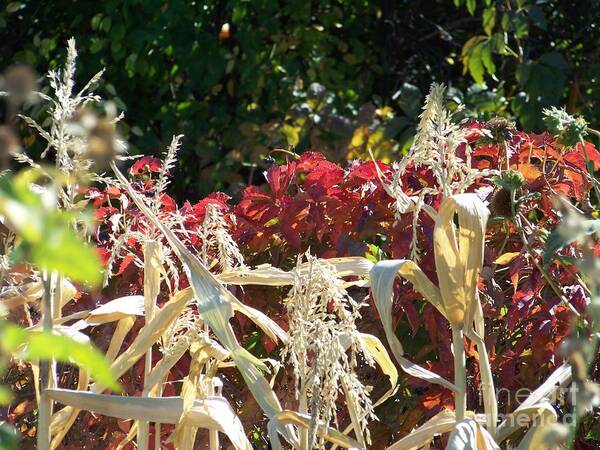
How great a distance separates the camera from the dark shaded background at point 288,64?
4.30 meters

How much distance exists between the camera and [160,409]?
137 centimetres

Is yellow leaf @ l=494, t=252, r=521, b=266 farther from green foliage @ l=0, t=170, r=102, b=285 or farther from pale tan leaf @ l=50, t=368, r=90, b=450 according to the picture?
green foliage @ l=0, t=170, r=102, b=285

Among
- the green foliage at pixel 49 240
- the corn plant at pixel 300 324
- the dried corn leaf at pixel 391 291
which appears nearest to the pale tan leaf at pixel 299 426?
the corn plant at pixel 300 324

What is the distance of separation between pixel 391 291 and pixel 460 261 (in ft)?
0.40

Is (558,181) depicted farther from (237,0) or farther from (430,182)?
(237,0)

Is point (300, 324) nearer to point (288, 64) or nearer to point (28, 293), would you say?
point (28, 293)

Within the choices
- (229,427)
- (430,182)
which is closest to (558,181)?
(430,182)

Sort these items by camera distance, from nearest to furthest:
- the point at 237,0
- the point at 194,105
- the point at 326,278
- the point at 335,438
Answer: the point at 326,278, the point at 335,438, the point at 237,0, the point at 194,105

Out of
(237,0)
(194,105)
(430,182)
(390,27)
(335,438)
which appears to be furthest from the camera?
(390,27)

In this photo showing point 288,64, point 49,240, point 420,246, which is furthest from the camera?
point 288,64

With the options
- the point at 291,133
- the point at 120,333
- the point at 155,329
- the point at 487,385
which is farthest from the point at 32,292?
the point at 291,133

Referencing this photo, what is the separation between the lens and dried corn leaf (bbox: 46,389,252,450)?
135 cm

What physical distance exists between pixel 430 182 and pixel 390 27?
11.0ft

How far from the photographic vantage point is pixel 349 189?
6.25 ft
